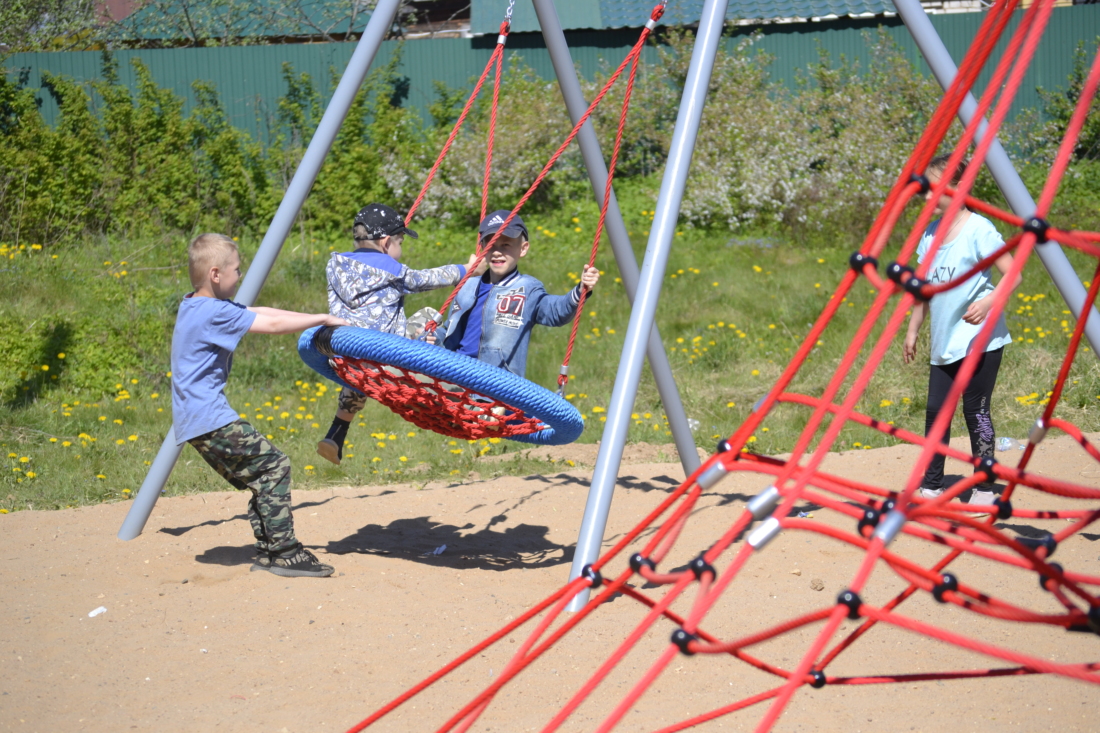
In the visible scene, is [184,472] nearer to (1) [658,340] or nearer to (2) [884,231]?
(1) [658,340]

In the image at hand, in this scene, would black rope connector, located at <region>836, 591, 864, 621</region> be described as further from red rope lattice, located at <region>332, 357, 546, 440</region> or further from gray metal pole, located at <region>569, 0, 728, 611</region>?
red rope lattice, located at <region>332, 357, 546, 440</region>

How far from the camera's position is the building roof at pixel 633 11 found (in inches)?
499

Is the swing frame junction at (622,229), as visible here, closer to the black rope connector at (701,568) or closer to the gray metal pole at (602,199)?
the gray metal pole at (602,199)

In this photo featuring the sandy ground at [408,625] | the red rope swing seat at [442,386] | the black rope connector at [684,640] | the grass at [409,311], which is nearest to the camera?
the black rope connector at [684,640]

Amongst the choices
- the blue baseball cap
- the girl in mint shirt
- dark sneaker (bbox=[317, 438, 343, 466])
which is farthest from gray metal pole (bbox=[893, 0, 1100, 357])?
dark sneaker (bbox=[317, 438, 343, 466])

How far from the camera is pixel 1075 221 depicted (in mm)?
9812

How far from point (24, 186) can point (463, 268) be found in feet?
23.4

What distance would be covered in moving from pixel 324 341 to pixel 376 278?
1.73 feet

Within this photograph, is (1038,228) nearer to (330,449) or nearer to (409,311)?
(330,449)

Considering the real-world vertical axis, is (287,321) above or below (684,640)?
above

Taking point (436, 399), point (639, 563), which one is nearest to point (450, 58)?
point (436, 399)

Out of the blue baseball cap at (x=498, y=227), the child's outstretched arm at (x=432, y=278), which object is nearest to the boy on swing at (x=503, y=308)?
the blue baseball cap at (x=498, y=227)

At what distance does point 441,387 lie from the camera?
11.8ft

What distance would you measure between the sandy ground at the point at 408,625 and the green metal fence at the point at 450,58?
742 cm
